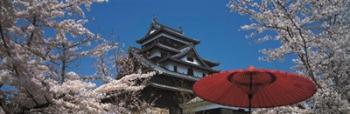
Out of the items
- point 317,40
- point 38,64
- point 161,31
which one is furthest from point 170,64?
point 38,64

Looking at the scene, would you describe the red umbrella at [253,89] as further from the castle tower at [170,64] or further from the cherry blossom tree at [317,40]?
the castle tower at [170,64]

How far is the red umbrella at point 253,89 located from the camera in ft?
14.6

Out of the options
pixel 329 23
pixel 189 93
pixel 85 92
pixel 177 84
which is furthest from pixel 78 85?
pixel 177 84

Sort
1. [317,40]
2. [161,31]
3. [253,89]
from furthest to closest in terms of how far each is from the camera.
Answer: [161,31]
[317,40]
[253,89]

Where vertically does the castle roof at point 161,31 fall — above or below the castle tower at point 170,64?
above

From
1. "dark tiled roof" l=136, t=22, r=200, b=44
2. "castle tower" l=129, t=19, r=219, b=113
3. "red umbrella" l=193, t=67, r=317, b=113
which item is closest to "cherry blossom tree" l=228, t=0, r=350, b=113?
"red umbrella" l=193, t=67, r=317, b=113

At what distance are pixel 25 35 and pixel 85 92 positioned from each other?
93 cm

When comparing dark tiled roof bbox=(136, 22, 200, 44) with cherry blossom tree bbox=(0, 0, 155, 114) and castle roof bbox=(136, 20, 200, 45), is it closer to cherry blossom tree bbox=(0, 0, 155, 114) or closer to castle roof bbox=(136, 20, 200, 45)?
castle roof bbox=(136, 20, 200, 45)

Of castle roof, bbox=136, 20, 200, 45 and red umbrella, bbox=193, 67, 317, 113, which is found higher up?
castle roof, bbox=136, 20, 200, 45

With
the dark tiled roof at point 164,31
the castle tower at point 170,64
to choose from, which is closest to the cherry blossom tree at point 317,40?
the castle tower at point 170,64

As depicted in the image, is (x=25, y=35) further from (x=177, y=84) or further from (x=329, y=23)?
(x=177, y=84)

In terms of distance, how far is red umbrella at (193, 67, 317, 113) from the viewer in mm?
4441

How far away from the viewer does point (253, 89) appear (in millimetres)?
4613

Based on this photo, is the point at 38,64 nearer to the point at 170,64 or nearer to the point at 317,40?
the point at 317,40
